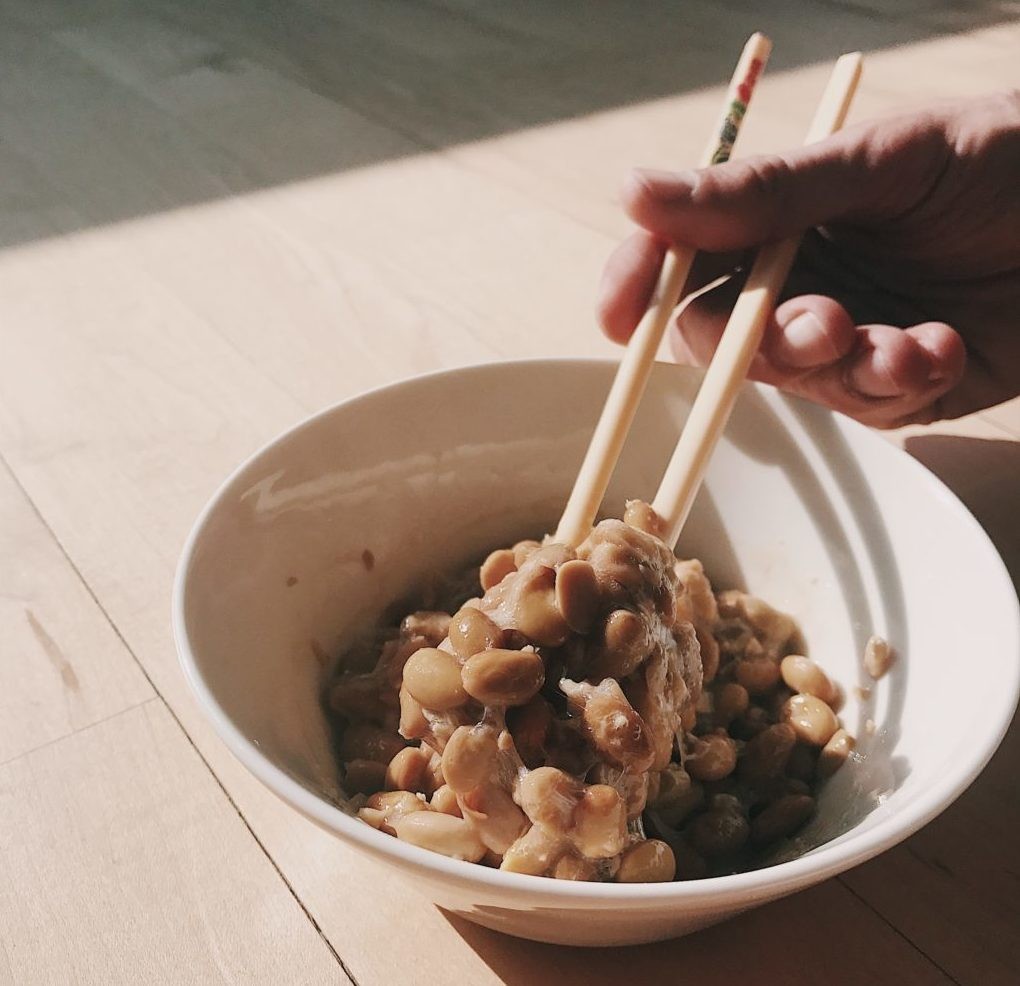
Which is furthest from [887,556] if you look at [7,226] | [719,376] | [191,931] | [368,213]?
[7,226]

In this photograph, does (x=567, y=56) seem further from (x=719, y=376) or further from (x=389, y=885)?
(x=389, y=885)

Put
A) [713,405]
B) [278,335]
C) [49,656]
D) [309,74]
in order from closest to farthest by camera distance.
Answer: [713,405]
[49,656]
[278,335]
[309,74]

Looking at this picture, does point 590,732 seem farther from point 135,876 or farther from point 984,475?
point 984,475

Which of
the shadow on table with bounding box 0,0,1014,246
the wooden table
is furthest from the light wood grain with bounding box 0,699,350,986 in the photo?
the shadow on table with bounding box 0,0,1014,246

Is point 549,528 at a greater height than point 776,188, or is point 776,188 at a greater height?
point 776,188

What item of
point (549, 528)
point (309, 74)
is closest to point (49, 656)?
point (549, 528)

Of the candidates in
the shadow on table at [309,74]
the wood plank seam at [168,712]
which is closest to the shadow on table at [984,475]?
the wood plank seam at [168,712]

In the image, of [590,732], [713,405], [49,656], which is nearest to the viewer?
[590,732]
